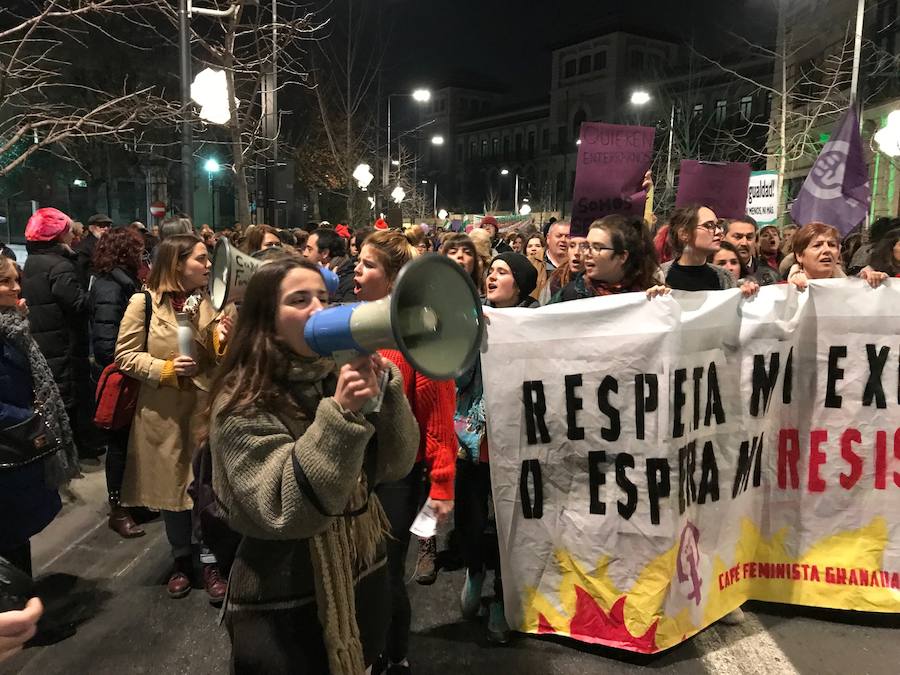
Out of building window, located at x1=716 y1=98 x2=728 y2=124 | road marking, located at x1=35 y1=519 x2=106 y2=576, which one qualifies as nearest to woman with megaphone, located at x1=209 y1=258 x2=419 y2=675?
road marking, located at x1=35 y1=519 x2=106 y2=576

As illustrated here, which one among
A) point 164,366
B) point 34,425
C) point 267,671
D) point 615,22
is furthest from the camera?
point 615,22

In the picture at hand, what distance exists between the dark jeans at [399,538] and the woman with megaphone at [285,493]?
0.64 metres

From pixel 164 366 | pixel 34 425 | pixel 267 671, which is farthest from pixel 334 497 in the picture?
pixel 164 366

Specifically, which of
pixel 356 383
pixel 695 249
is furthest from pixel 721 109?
pixel 356 383

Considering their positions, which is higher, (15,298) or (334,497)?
(15,298)

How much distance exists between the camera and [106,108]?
5750 millimetres

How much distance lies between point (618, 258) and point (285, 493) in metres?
2.29

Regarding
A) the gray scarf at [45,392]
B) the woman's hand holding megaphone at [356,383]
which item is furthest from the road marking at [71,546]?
the woman's hand holding megaphone at [356,383]

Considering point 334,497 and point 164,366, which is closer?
point 334,497

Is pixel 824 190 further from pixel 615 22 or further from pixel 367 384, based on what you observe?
pixel 615 22

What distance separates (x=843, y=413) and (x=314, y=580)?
111 inches

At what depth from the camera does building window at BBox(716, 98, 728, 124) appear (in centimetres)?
4072

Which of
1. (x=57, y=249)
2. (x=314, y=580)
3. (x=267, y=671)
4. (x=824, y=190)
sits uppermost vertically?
A: (x=824, y=190)

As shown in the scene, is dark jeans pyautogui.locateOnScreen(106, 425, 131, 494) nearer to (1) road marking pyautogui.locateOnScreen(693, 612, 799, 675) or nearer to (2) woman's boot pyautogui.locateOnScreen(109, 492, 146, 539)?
(2) woman's boot pyautogui.locateOnScreen(109, 492, 146, 539)
